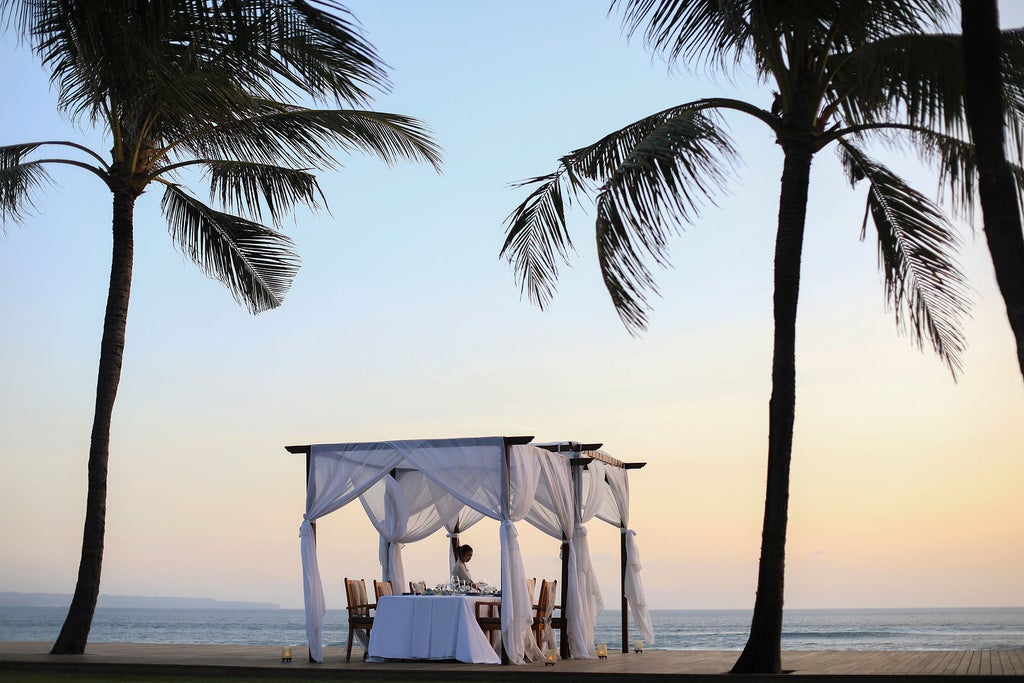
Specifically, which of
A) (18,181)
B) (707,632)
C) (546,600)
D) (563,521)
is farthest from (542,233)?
(707,632)

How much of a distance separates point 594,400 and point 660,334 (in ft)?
18.7

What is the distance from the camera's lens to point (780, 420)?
8.66 m

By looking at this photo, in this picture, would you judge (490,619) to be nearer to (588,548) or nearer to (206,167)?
(588,548)

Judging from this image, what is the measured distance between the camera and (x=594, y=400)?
26.6m

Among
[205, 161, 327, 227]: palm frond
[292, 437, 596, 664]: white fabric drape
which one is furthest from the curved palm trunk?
[205, 161, 327, 227]: palm frond

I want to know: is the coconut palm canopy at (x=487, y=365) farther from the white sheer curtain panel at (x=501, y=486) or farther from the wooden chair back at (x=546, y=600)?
the wooden chair back at (x=546, y=600)

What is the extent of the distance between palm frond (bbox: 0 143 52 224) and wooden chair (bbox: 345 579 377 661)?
5147 millimetres

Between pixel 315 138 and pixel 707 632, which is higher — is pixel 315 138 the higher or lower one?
the higher one

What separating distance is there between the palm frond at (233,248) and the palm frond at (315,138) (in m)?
0.78

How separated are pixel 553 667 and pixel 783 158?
4627mm

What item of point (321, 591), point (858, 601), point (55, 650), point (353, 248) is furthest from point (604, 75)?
point (858, 601)

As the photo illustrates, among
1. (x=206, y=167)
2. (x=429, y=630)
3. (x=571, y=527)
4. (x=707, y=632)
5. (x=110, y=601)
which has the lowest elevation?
(x=707, y=632)

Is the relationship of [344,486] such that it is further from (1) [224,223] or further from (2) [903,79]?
(2) [903,79]

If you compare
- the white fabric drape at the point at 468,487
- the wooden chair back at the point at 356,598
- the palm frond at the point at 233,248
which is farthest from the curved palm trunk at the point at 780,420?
the palm frond at the point at 233,248
